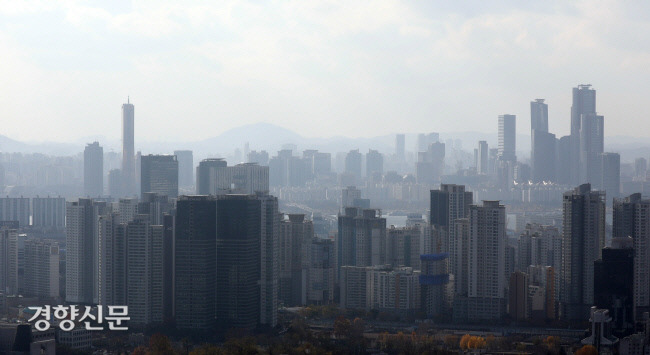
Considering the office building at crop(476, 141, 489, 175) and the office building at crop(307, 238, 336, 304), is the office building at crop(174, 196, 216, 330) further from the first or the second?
the office building at crop(476, 141, 489, 175)

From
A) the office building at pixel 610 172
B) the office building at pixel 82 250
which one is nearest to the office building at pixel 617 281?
the office building at pixel 82 250

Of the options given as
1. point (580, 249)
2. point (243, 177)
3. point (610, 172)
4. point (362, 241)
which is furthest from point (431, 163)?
point (580, 249)

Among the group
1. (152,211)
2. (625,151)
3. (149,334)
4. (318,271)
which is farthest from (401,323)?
(625,151)

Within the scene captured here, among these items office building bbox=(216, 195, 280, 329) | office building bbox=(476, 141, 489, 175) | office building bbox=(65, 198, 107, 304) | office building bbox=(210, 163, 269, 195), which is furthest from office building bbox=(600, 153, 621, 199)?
office building bbox=(65, 198, 107, 304)

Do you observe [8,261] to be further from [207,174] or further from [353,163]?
[353,163]

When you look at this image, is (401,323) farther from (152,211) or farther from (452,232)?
(152,211)

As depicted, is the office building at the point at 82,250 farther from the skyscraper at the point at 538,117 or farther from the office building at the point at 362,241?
the skyscraper at the point at 538,117
